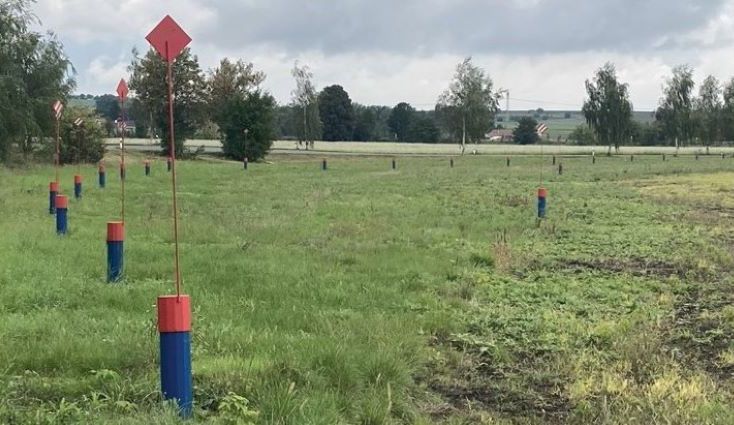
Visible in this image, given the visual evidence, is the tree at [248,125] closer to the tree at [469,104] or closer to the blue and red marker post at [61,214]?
the tree at [469,104]

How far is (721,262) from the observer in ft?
33.8

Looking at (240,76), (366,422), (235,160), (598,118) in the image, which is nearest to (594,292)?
(366,422)

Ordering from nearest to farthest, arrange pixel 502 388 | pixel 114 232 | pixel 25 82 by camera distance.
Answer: pixel 502 388
pixel 114 232
pixel 25 82

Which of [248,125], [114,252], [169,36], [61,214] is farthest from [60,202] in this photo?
[248,125]

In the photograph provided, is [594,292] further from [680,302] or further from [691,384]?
[691,384]

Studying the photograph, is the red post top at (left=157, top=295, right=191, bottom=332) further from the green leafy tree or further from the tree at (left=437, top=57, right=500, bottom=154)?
the tree at (left=437, top=57, right=500, bottom=154)

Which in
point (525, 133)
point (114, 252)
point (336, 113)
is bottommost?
point (114, 252)

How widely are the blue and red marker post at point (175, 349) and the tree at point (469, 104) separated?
79.9 metres

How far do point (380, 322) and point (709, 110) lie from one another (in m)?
92.2

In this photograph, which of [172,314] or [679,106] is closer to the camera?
[172,314]

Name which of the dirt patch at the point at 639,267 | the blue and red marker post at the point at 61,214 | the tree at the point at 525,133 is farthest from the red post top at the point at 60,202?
the tree at the point at 525,133

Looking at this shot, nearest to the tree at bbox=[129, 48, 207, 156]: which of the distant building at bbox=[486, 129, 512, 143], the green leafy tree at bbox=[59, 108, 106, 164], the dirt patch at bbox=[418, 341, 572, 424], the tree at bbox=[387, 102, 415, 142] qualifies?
the green leafy tree at bbox=[59, 108, 106, 164]

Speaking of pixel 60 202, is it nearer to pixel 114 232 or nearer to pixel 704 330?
pixel 114 232

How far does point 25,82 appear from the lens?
32812 millimetres
